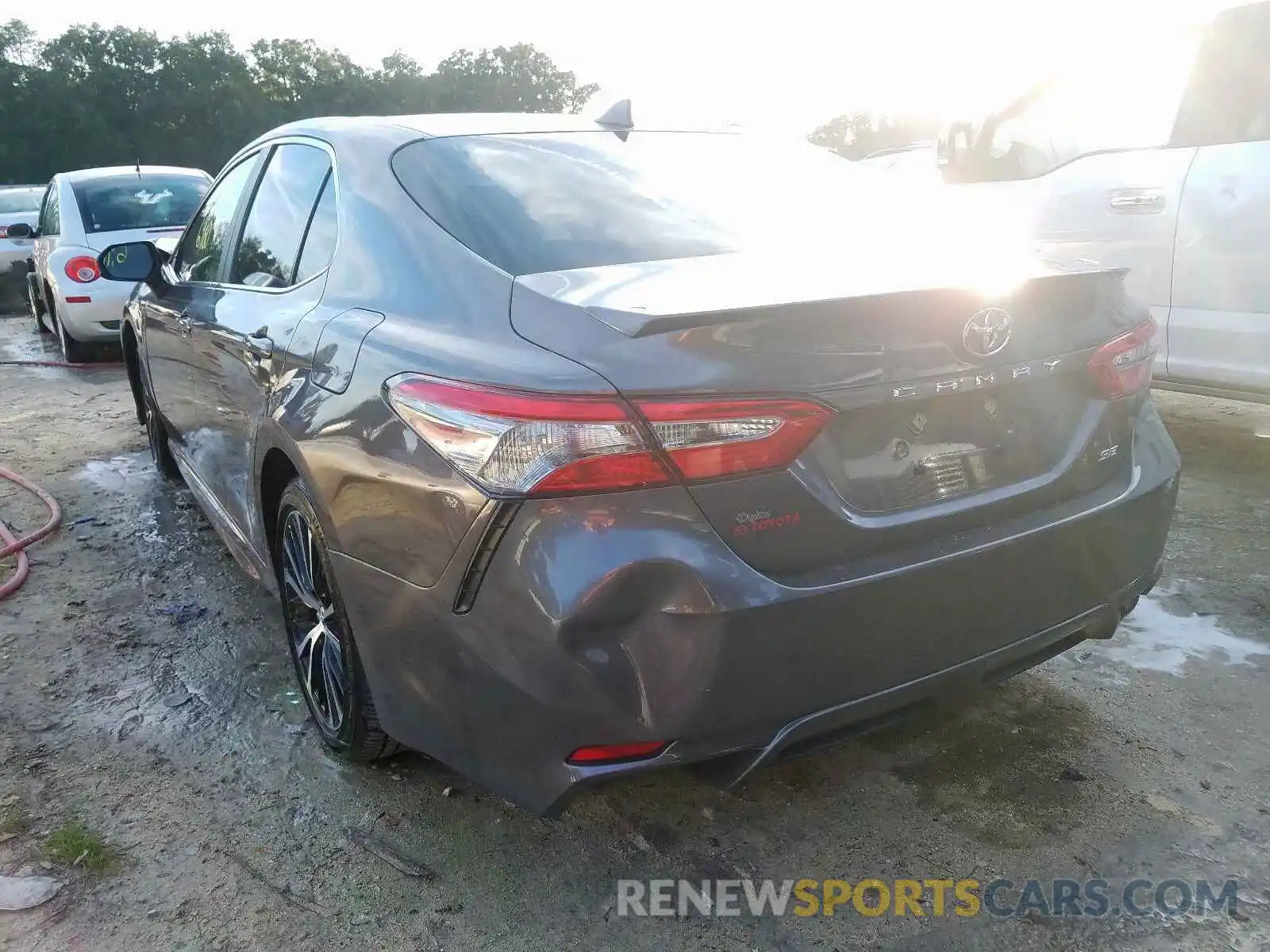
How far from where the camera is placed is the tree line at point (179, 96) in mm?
46625

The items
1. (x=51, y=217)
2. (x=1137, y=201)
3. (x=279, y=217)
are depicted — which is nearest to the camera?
(x=279, y=217)

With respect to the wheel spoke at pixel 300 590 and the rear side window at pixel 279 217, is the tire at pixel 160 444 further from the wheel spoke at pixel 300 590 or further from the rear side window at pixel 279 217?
the wheel spoke at pixel 300 590

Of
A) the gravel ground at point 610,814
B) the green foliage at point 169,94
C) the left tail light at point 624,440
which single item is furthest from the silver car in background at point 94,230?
the green foliage at point 169,94

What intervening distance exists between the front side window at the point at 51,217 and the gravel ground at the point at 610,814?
706 cm

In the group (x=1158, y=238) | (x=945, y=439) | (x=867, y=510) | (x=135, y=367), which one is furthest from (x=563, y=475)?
(x=135, y=367)

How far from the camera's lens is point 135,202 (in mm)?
9281

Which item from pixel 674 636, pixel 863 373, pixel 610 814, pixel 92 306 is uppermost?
pixel 863 373

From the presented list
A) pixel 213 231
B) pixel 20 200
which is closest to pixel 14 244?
pixel 20 200

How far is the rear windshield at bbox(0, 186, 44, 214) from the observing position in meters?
14.8

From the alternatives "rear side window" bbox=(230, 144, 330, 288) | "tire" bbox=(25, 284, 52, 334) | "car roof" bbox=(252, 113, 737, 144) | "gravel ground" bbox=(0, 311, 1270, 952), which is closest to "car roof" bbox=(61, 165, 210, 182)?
"tire" bbox=(25, 284, 52, 334)

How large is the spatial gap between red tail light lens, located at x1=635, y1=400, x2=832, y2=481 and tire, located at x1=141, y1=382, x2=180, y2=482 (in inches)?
150

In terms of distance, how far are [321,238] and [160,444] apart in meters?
2.93

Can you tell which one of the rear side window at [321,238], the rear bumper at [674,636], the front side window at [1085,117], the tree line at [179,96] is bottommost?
the rear bumper at [674,636]

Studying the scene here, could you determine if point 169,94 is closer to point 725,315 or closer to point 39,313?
point 39,313
